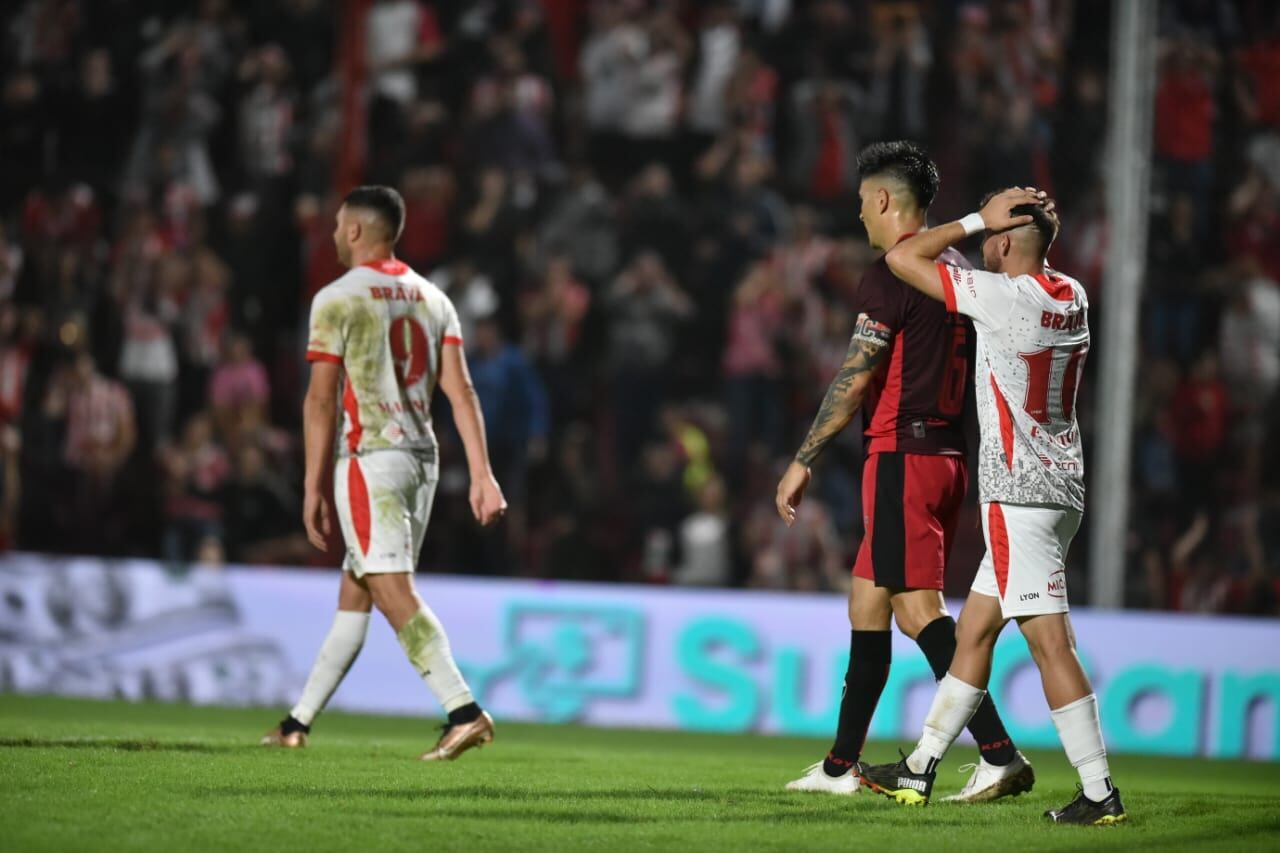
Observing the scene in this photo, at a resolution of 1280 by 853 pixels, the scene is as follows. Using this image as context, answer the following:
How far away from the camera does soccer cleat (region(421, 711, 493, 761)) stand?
6223mm

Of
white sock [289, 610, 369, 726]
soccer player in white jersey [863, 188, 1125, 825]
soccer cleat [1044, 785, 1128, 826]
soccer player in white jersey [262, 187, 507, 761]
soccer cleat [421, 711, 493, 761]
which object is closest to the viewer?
soccer cleat [1044, 785, 1128, 826]

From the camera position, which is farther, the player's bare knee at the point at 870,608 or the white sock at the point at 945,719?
the player's bare knee at the point at 870,608

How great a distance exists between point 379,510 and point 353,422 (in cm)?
37

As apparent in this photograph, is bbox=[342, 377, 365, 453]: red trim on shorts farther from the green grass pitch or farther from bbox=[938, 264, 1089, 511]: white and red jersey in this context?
bbox=[938, 264, 1089, 511]: white and red jersey

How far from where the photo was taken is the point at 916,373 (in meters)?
5.45

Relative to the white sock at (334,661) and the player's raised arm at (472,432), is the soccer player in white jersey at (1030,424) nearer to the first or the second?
the player's raised arm at (472,432)

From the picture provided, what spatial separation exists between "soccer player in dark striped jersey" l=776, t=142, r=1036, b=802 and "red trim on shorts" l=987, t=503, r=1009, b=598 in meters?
0.37

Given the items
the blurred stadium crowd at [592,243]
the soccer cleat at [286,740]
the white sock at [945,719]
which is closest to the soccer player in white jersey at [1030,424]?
the white sock at [945,719]

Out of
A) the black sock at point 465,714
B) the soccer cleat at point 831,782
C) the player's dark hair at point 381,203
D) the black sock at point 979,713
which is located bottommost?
the soccer cleat at point 831,782

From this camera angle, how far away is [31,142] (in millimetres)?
14758

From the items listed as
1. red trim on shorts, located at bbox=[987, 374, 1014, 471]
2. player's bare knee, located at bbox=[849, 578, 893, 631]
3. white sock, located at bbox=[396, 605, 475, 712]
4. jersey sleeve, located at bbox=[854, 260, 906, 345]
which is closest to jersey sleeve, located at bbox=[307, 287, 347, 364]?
white sock, located at bbox=[396, 605, 475, 712]

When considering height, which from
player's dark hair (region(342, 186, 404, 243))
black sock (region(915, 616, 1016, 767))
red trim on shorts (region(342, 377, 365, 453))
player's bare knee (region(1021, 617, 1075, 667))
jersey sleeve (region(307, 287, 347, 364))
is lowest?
A: black sock (region(915, 616, 1016, 767))

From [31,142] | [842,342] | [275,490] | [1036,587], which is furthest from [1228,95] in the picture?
[1036,587]

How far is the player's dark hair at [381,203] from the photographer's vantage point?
259 inches
